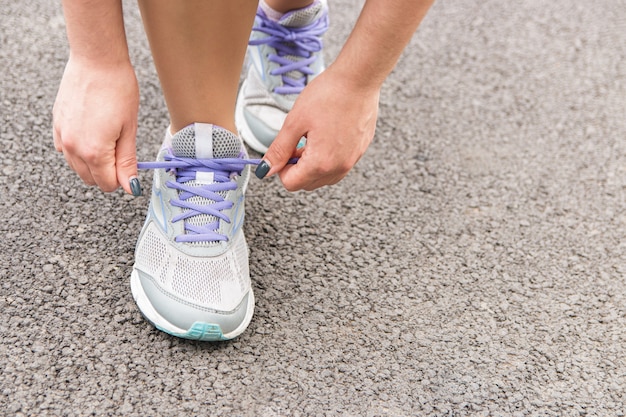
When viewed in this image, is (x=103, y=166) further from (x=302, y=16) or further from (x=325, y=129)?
(x=302, y=16)

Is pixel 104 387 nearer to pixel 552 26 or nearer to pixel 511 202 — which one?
pixel 511 202

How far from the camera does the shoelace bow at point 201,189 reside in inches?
47.3

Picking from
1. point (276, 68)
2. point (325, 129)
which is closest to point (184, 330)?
point (325, 129)

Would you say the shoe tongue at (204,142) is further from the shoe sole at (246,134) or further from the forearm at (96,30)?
the shoe sole at (246,134)

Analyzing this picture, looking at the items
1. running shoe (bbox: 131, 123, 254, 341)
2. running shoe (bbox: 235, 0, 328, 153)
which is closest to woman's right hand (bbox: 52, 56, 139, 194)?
running shoe (bbox: 131, 123, 254, 341)

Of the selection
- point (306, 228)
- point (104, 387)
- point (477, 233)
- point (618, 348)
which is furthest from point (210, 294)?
point (618, 348)

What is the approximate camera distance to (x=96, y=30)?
1.01m

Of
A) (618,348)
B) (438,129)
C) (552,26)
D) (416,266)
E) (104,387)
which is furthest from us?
(552,26)

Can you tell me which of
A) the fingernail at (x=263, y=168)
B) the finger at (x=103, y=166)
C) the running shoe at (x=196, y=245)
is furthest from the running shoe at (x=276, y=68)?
the finger at (x=103, y=166)

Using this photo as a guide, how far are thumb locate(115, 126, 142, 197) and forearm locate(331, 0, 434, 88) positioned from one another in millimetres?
310

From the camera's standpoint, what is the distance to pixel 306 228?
4.77 ft

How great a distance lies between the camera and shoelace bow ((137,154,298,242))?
3.94ft

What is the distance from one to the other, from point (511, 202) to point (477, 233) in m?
0.14

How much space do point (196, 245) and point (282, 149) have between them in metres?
0.23
